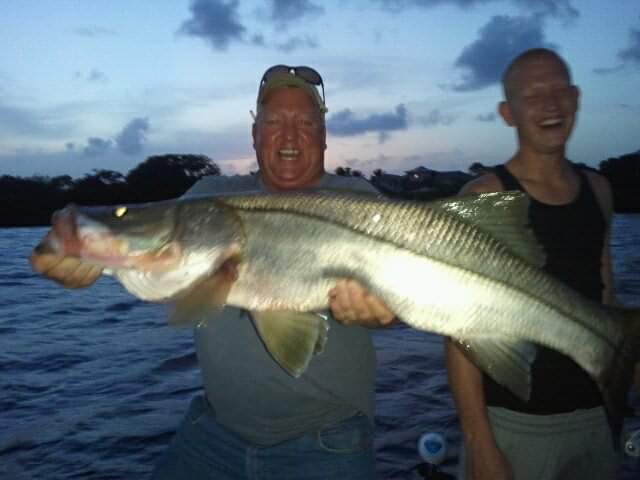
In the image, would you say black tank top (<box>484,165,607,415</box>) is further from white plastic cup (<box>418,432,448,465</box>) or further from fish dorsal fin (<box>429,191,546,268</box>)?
white plastic cup (<box>418,432,448,465</box>)

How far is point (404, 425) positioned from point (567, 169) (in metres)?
4.39

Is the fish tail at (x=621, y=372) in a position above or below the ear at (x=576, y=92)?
below

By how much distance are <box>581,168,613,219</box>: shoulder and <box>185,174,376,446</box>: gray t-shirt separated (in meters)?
1.49

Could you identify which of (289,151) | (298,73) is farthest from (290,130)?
(298,73)

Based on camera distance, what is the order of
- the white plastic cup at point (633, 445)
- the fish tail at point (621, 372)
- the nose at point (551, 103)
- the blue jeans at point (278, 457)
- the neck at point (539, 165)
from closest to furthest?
the fish tail at point (621, 372)
the blue jeans at point (278, 457)
the nose at point (551, 103)
the neck at point (539, 165)
the white plastic cup at point (633, 445)

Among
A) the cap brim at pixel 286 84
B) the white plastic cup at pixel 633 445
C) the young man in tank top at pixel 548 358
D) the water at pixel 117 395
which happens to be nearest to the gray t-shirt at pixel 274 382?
the young man in tank top at pixel 548 358

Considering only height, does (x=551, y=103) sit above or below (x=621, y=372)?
above

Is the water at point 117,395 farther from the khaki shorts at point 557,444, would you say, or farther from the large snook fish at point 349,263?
the large snook fish at point 349,263

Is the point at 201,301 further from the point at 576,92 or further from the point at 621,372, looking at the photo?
the point at 576,92

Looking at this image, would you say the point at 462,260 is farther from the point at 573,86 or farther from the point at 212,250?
the point at 573,86

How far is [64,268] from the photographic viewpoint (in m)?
2.95

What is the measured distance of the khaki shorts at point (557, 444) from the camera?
11.0 feet

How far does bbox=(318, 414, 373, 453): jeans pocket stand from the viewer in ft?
10.7

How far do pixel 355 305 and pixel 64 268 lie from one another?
1423mm
